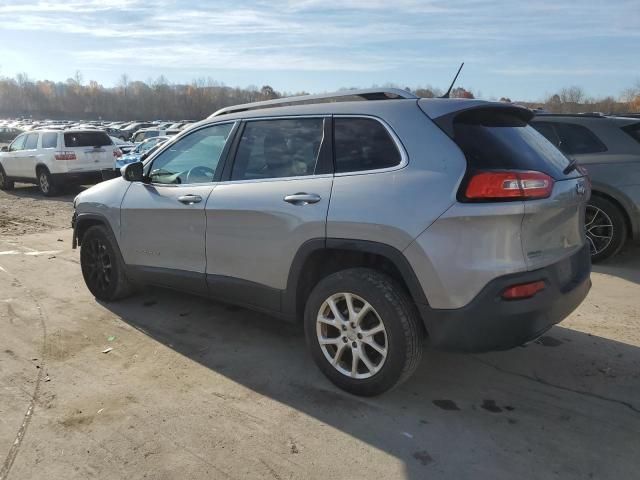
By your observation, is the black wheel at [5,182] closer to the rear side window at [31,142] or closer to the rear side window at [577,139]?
the rear side window at [31,142]

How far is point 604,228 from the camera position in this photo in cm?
626

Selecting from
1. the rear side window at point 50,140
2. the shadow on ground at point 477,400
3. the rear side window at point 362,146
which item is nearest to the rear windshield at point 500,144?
the rear side window at point 362,146

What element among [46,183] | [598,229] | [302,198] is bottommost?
[46,183]

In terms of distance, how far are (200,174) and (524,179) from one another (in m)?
2.46

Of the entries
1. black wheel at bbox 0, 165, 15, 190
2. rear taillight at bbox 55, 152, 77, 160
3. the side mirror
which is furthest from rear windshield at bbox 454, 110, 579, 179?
black wheel at bbox 0, 165, 15, 190

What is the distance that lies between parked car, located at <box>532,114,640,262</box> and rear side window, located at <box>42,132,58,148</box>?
12497mm

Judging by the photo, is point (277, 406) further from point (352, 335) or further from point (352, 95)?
point (352, 95)

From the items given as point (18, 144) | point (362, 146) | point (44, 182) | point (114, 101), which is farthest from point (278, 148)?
point (114, 101)

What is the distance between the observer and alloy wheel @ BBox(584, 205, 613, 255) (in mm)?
6203

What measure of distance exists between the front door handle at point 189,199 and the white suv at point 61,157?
35.6 feet

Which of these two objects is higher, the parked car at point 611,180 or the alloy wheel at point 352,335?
the parked car at point 611,180

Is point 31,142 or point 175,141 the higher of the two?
point 175,141

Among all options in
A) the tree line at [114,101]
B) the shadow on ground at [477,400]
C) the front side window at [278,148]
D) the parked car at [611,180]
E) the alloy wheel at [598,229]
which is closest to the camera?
the shadow on ground at [477,400]

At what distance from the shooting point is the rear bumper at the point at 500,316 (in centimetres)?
278
